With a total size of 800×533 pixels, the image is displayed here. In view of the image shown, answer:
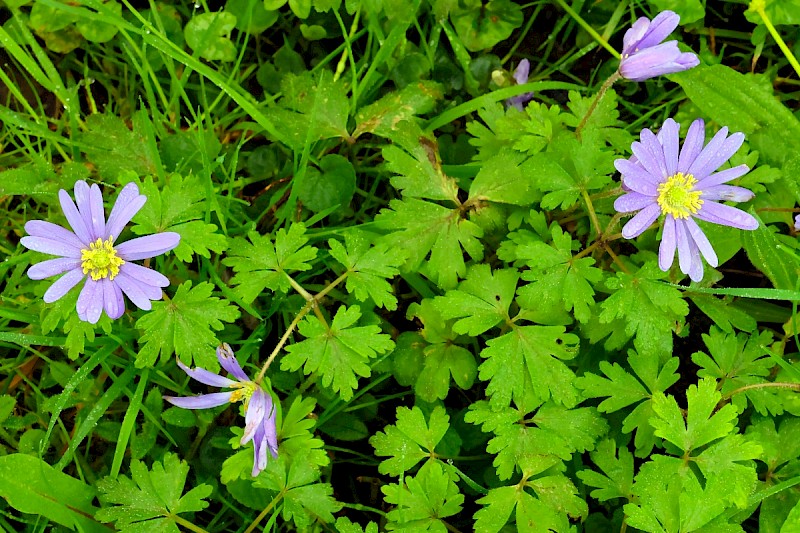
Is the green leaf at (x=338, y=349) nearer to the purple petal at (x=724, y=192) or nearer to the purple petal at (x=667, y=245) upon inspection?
the purple petal at (x=667, y=245)

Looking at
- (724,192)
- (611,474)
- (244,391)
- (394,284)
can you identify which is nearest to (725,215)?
(724,192)

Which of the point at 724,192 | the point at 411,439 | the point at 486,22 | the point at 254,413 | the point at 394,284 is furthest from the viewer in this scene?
the point at 486,22

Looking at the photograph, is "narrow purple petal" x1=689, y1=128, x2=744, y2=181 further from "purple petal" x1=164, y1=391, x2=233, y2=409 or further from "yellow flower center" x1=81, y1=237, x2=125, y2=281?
"yellow flower center" x1=81, y1=237, x2=125, y2=281

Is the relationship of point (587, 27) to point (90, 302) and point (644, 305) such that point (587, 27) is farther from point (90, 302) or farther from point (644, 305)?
point (90, 302)

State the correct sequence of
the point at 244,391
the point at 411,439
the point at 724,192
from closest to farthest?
the point at 244,391, the point at 724,192, the point at 411,439

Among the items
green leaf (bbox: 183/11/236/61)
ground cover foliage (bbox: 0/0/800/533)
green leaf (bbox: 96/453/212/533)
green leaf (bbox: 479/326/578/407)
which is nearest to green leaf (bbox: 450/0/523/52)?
ground cover foliage (bbox: 0/0/800/533)

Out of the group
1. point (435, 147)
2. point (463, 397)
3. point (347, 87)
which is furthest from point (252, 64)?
point (463, 397)

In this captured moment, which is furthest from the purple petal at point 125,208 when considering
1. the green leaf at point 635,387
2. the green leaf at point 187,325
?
the green leaf at point 635,387
